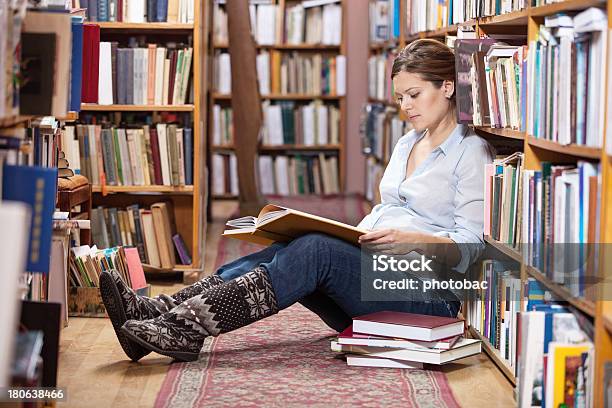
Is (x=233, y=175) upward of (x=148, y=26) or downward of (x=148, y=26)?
downward

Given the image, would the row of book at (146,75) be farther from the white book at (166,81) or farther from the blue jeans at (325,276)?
the blue jeans at (325,276)

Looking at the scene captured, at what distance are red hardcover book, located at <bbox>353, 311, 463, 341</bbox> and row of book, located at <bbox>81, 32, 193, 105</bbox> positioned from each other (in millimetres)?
1773

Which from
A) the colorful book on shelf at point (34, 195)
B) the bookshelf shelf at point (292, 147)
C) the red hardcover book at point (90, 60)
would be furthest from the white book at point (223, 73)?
the colorful book on shelf at point (34, 195)

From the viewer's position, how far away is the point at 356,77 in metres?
7.76

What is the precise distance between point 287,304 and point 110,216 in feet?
5.73

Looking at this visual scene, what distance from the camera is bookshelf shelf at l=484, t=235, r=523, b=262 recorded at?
9.14 feet

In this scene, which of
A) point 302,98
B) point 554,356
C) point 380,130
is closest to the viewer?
point 554,356

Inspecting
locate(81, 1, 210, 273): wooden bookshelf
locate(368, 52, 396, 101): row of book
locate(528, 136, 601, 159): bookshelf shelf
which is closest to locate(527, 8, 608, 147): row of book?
locate(528, 136, 601, 159): bookshelf shelf

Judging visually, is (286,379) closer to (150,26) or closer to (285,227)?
(285,227)

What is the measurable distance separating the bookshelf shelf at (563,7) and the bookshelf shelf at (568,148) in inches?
12.0

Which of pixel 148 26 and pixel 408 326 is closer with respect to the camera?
pixel 408 326

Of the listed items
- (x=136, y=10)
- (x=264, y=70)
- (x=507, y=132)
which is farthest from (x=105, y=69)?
(x=264, y=70)

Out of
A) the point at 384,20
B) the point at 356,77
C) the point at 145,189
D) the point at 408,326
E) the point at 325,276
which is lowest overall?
the point at 408,326

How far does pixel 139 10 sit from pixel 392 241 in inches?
77.4
